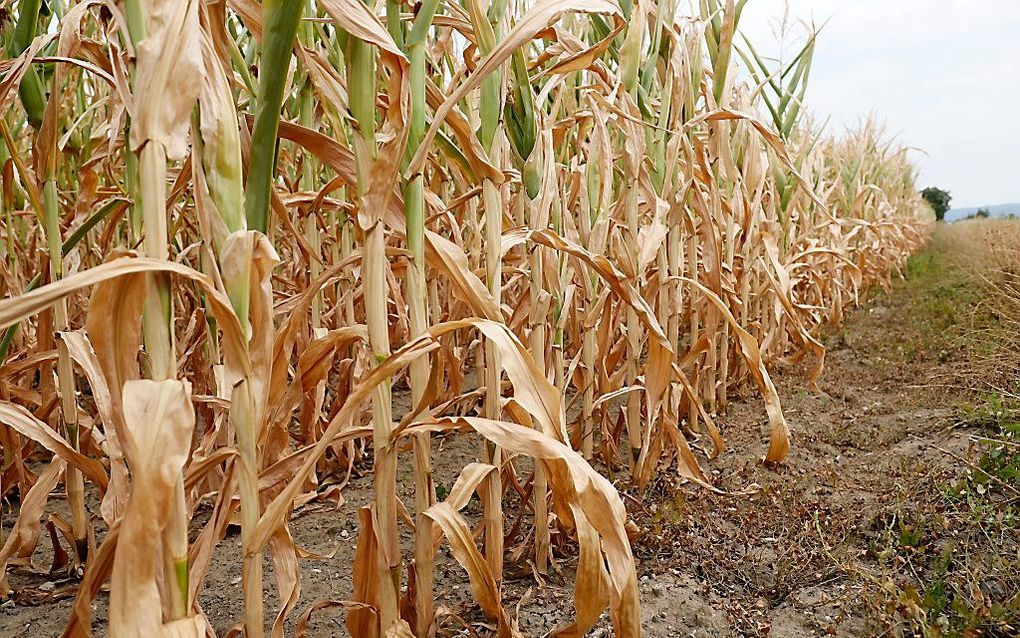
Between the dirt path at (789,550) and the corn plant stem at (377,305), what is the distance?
0.44 meters

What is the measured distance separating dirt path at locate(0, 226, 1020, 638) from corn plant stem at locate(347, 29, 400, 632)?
44 cm

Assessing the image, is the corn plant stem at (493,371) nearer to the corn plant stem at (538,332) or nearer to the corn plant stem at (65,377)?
the corn plant stem at (538,332)

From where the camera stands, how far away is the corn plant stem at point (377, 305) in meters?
1.01

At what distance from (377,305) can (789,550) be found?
1.38 m

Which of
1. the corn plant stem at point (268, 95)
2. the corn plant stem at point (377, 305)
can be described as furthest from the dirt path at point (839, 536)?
the corn plant stem at point (268, 95)

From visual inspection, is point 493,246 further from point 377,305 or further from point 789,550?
point 789,550

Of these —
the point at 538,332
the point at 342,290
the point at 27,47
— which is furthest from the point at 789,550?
the point at 27,47

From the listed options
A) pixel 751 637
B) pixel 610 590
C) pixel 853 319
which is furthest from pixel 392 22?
pixel 853 319

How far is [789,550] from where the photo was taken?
1.90 metres

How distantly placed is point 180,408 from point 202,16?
0.43m

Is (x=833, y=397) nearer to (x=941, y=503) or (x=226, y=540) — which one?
(x=941, y=503)

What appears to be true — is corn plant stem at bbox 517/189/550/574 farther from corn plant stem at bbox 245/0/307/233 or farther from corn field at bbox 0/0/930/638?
corn plant stem at bbox 245/0/307/233

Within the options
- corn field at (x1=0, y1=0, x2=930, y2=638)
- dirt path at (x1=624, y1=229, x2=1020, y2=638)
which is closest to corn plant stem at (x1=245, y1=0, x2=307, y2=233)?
corn field at (x1=0, y1=0, x2=930, y2=638)

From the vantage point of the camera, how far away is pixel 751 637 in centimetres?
159
